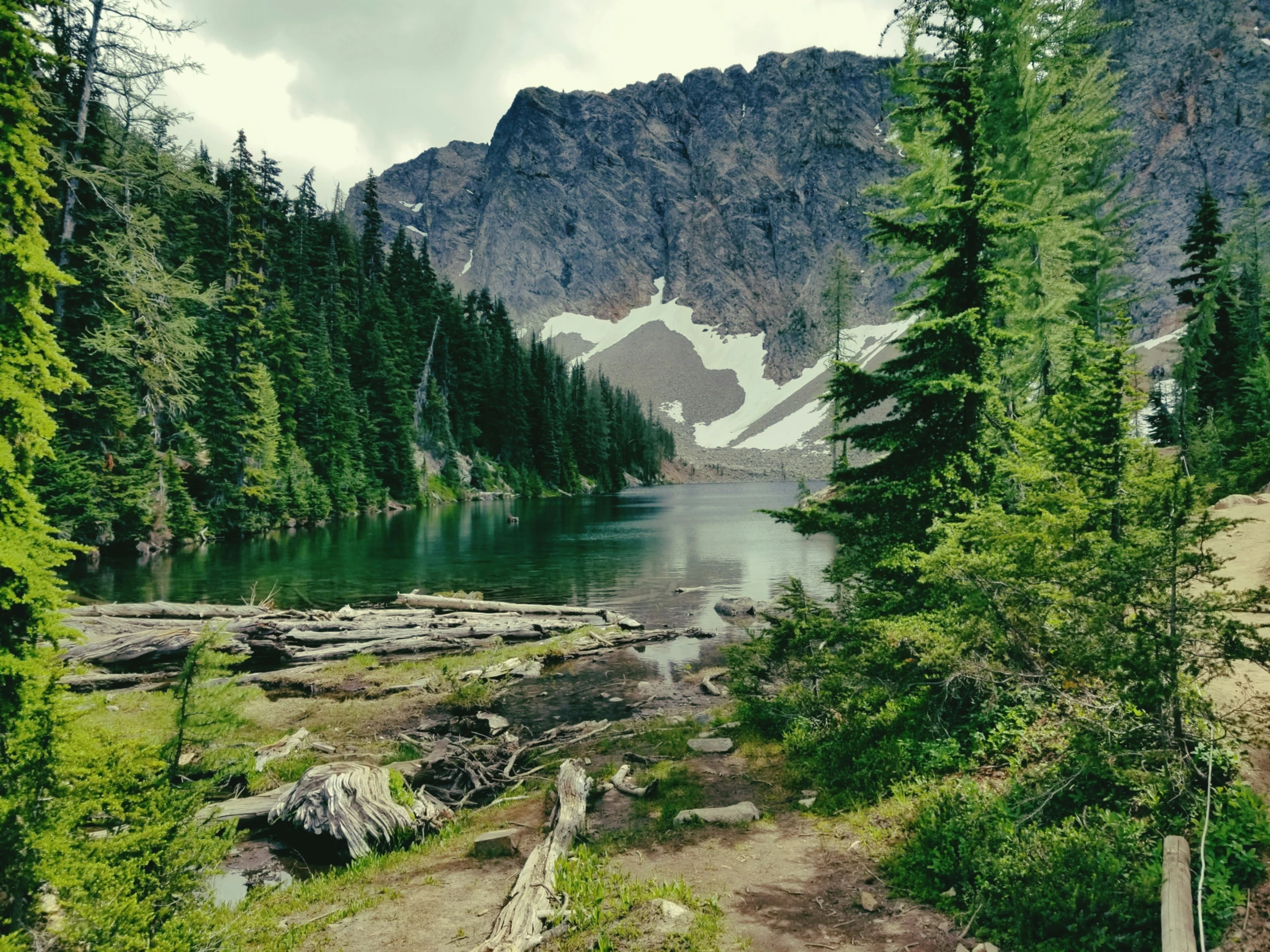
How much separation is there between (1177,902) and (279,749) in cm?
1324

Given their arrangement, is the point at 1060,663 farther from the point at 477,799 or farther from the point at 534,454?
the point at 534,454

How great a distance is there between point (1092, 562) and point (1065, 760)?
224 centimetres

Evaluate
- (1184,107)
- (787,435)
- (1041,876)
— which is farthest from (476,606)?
(1184,107)

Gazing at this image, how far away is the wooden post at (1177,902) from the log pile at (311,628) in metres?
17.6

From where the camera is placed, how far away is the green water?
26.7 meters

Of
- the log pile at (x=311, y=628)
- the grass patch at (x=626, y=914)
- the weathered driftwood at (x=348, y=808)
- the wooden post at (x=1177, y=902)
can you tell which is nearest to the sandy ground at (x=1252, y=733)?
the wooden post at (x=1177, y=902)

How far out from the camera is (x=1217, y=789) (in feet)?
17.1

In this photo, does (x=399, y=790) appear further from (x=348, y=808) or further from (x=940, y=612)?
(x=940, y=612)

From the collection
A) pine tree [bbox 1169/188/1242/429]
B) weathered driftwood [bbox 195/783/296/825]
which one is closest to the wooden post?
weathered driftwood [bbox 195/783/296/825]

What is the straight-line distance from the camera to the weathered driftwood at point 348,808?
835cm

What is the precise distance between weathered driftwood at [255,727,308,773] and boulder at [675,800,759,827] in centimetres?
746

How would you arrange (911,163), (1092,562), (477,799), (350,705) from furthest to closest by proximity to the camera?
1. (911,163)
2. (350,705)
3. (477,799)
4. (1092,562)

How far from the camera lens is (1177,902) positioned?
4.43 meters

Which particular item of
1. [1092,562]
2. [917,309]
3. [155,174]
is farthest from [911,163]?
[155,174]
